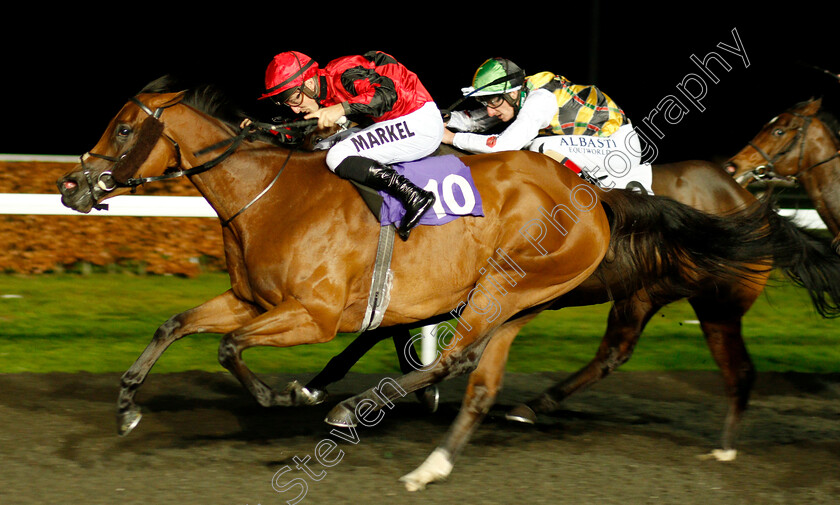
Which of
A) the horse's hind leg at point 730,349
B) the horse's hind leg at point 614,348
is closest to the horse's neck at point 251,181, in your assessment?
the horse's hind leg at point 614,348

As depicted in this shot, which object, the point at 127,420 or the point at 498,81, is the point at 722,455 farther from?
the point at 127,420

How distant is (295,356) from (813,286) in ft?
10.4

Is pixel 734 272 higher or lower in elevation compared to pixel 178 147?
lower

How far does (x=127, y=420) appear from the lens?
380 centimetres

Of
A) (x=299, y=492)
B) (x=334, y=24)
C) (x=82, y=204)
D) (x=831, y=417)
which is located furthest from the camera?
(x=334, y=24)

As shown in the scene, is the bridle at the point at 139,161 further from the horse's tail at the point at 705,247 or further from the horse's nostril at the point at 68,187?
the horse's tail at the point at 705,247

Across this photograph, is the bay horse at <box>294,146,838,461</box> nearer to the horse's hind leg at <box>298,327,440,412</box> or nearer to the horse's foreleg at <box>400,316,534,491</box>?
the horse's hind leg at <box>298,327,440,412</box>

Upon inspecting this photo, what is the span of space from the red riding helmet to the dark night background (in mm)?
12072

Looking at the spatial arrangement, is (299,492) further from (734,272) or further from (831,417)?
(831,417)

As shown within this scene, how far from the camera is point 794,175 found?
576 cm

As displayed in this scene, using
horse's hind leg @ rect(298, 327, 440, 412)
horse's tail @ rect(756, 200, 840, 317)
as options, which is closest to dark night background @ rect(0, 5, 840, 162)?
horse's tail @ rect(756, 200, 840, 317)

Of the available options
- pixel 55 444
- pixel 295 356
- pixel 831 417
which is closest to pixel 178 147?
pixel 55 444

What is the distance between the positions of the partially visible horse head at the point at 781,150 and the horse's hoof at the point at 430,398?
8.16ft

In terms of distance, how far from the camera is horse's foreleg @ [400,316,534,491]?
11.9 ft
